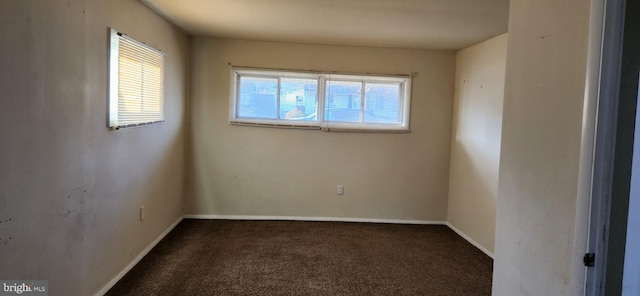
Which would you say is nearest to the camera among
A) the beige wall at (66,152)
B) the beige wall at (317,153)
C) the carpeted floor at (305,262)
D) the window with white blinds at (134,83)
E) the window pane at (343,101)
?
the beige wall at (66,152)

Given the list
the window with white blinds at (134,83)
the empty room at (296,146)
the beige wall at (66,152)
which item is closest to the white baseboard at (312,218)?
the empty room at (296,146)

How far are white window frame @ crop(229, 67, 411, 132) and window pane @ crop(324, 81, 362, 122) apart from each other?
0.14 feet

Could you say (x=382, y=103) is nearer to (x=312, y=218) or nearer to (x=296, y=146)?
(x=296, y=146)

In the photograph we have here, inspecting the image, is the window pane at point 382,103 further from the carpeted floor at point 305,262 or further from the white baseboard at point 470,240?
the white baseboard at point 470,240

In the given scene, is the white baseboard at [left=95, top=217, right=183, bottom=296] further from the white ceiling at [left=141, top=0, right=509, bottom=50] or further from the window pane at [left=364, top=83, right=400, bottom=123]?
the window pane at [left=364, top=83, right=400, bottom=123]

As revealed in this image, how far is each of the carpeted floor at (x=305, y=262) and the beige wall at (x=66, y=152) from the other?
0.37 metres

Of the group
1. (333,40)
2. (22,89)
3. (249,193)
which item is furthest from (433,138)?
(22,89)

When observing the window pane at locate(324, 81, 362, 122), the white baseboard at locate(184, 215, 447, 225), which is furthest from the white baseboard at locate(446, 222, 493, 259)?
the window pane at locate(324, 81, 362, 122)

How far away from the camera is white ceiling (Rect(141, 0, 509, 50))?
2.85m

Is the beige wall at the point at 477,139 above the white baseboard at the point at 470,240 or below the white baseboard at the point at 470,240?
A: above

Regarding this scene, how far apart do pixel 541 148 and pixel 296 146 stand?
332 cm

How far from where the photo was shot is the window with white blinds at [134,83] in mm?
2580

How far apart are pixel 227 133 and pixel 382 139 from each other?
74.2 inches

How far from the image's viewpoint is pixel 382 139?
4.59 m
